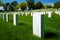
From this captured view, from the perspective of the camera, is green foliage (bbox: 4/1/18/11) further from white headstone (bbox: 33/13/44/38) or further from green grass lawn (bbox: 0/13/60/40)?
white headstone (bbox: 33/13/44/38)

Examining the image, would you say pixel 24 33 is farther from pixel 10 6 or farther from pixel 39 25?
pixel 10 6

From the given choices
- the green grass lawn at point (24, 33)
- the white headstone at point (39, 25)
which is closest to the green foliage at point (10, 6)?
the green grass lawn at point (24, 33)

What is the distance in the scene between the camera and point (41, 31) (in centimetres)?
726

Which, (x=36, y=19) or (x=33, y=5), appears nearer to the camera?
(x=36, y=19)

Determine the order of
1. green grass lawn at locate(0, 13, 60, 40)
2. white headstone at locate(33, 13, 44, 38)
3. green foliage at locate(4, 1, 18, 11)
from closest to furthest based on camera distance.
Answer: white headstone at locate(33, 13, 44, 38) < green grass lawn at locate(0, 13, 60, 40) < green foliage at locate(4, 1, 18, 11)

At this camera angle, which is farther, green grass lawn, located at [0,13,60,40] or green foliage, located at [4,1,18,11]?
green foliage, located at [4,1,18,11]

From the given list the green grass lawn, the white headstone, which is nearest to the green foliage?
the green grass lawn

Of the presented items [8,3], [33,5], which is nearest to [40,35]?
[33,5]

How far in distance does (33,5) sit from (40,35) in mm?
96342

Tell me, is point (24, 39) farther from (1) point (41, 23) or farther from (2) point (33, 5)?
(2) point (33, 5)

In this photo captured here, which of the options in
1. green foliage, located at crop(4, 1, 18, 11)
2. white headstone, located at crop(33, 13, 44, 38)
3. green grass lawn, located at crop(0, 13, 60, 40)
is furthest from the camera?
green foliage, located at crop(4, 1, 18, 11)

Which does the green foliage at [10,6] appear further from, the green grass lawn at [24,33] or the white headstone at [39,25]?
the white headstone at [39,25]

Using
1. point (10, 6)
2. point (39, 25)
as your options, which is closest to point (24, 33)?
point (39, 25)

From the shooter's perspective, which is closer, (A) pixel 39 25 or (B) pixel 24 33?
(A) pixel 39 25
